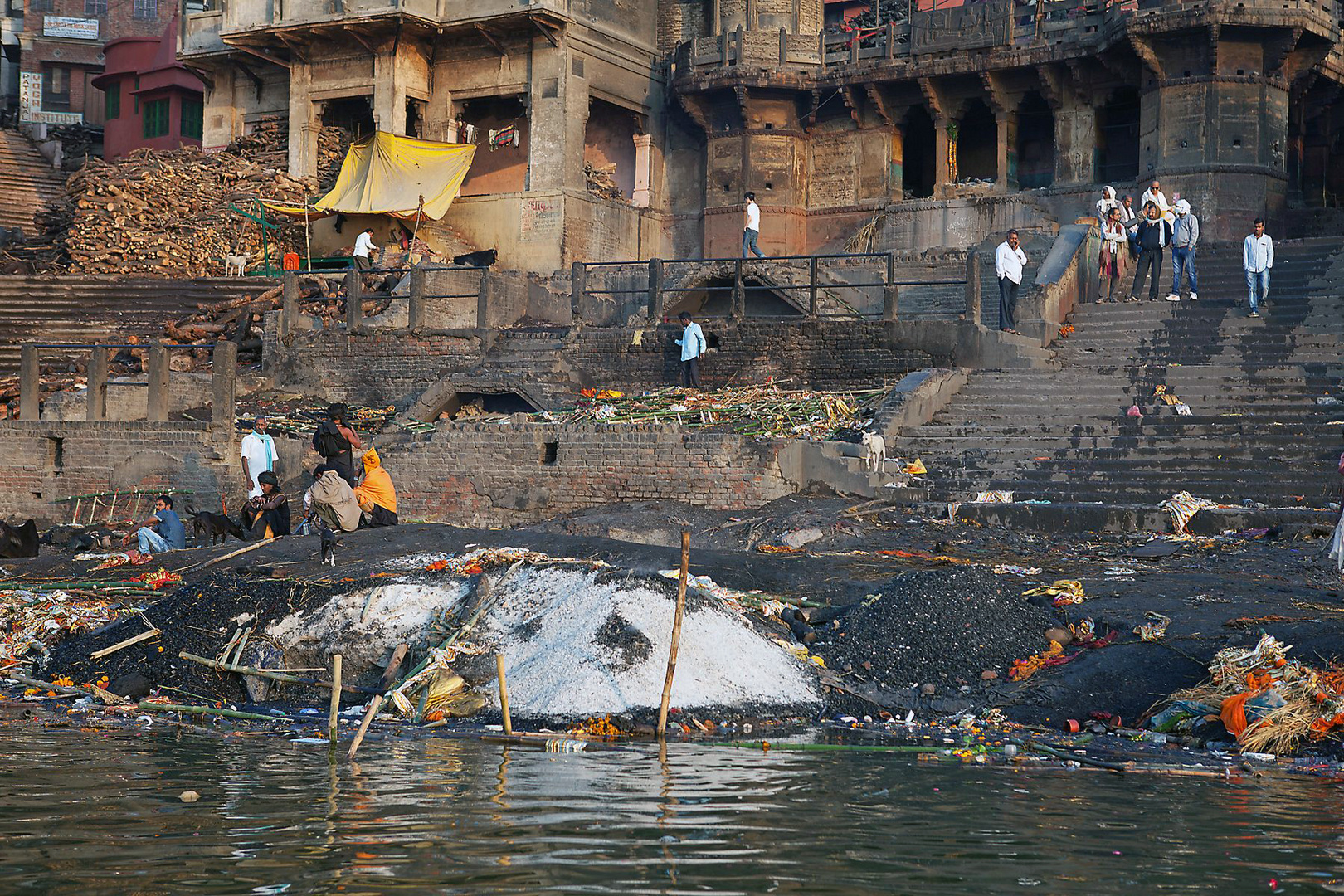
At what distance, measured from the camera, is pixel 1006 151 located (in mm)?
30203

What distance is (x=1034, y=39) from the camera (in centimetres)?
2895

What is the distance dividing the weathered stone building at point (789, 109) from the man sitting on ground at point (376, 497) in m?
16.9

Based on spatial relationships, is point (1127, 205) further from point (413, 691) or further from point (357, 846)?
point (357, 846)

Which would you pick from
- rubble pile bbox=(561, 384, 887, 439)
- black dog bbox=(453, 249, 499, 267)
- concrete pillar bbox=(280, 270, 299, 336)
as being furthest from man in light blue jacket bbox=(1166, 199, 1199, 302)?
black dog bbox=(453, 249, 499, 267)

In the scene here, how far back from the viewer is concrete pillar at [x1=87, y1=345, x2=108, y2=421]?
2100 centimetres

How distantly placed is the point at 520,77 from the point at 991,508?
2021 centimetres

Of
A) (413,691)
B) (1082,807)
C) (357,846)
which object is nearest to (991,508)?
(413,691)

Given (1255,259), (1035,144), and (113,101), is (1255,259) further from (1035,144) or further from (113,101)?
(113,101)

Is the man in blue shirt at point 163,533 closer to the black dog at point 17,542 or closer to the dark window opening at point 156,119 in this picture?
the black dog at point 17,542

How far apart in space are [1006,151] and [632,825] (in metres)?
25.9

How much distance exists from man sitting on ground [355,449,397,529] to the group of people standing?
427 inches

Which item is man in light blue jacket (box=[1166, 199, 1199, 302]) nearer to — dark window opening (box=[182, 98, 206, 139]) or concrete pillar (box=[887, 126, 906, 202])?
concrete pillar (box=[887, 126, 906, 202])

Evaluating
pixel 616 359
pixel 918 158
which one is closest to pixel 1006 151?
pixel 918 158

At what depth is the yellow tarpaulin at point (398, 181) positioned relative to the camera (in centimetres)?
3112
